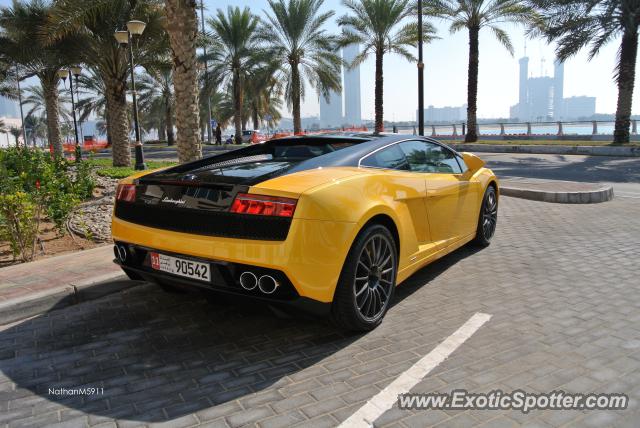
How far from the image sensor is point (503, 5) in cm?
2439

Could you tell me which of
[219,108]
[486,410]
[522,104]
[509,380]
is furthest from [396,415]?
[522,104]

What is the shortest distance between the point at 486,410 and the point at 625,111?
23.2 m

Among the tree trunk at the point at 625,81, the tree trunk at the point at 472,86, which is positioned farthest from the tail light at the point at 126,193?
the tree trunk at the point at 472,86

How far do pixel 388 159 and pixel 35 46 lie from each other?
20059 mm

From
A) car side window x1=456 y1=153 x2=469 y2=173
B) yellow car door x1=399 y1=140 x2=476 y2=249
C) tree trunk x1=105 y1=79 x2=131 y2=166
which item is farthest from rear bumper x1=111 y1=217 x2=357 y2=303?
tree trunk x1=105 y1=79 x2=131 y2=166

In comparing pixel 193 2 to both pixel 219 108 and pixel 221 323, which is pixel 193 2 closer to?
pixel 221 323

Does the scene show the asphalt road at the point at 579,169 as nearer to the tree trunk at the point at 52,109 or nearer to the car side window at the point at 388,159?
the car side window at the point at 388,159

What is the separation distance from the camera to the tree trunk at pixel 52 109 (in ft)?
75.6

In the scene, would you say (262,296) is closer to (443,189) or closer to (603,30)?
(443,189)

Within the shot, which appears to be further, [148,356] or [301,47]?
[301,47]

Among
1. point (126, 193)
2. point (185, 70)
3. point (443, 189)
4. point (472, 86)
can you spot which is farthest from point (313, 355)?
point (472, 86)

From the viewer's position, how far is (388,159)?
4.08 m

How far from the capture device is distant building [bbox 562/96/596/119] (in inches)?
2977

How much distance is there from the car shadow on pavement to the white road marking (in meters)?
0.52
